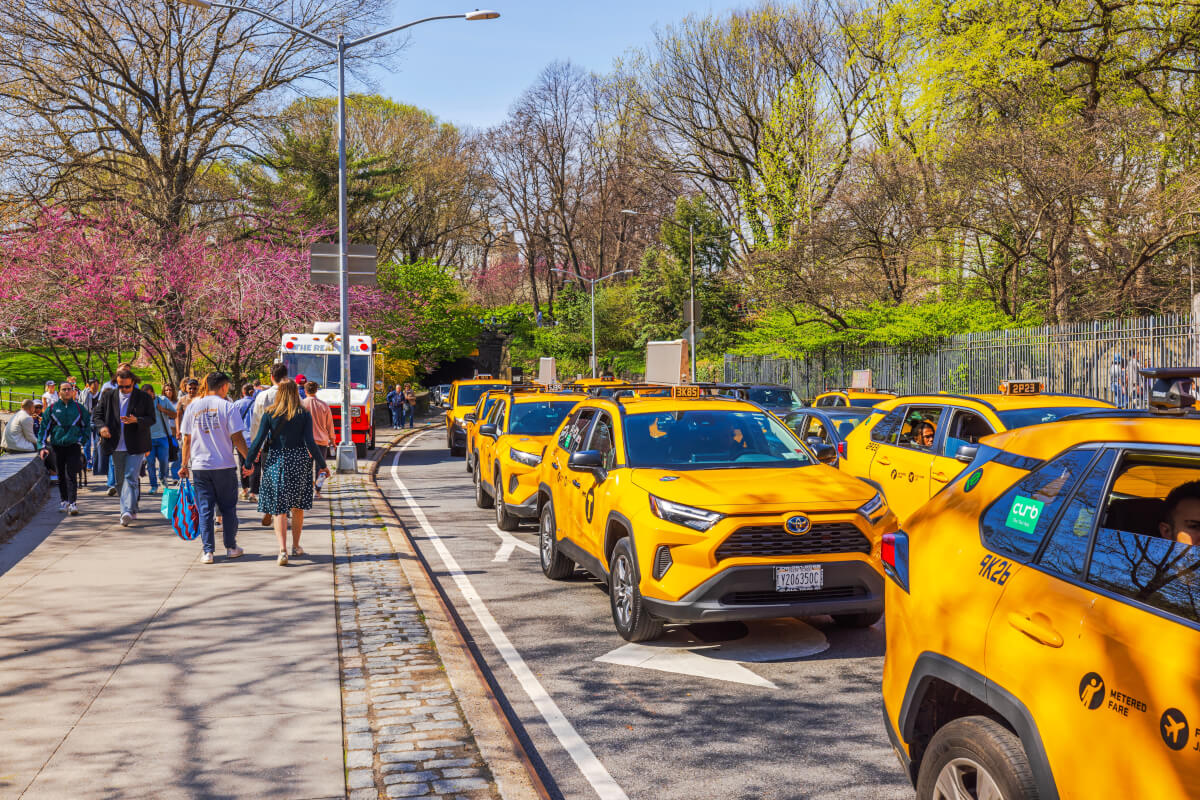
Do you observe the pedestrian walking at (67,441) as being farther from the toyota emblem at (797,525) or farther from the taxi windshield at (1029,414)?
the taxi windshield at (1029,414)

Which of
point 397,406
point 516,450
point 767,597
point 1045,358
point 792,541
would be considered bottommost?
point 767,597

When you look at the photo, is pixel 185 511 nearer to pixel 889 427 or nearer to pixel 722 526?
pixel 722 526

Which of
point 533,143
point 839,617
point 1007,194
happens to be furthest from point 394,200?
point 839,617

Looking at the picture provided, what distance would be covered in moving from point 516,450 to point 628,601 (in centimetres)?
563

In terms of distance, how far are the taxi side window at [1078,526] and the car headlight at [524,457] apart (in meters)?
9.40

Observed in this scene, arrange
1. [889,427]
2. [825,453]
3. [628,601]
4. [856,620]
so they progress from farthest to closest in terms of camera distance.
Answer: [889,427] < [825,453] < [856,620] < [628,601]

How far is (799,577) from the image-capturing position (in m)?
6.78

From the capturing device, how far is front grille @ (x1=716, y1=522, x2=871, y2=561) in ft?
22.2

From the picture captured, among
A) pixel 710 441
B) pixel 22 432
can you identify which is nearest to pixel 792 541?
pixel 710 441

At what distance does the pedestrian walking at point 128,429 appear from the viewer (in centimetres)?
1269

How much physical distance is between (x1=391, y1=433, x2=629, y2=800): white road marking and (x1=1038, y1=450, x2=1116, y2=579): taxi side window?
236 centimetres

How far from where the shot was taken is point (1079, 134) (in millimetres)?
24438

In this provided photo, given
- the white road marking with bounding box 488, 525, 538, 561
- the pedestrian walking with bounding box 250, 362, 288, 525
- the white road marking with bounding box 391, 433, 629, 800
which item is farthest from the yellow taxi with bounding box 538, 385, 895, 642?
the pedestrian walking with bounding box 250, 362, 288, 525

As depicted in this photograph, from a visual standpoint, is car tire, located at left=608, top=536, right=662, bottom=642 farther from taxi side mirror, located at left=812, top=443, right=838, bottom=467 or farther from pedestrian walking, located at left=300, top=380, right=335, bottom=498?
pedestrian walking, located at left=300, top=380, right=335, bottom=498
